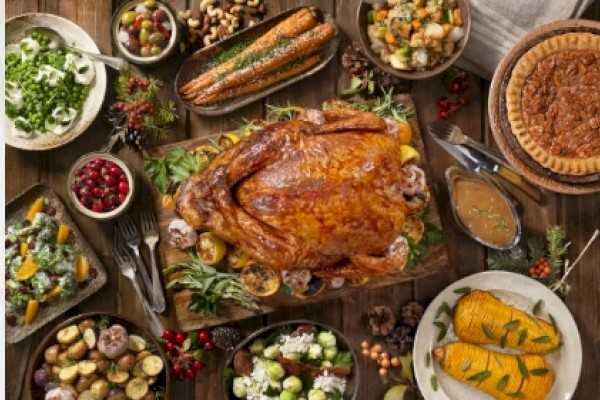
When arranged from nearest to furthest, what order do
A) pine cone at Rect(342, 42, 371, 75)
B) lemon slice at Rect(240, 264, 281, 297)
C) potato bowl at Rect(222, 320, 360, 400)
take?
lemon slice at Rect(240, 264, 281, 297), potato bowl at Rect(222, 320, 360, 400), pine cone at Rect(342, 42, 371, 75)

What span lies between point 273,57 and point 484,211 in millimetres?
1055

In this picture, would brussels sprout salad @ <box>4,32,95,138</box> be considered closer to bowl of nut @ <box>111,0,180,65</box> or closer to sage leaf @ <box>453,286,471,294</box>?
bowl of nut @ <box>111,0,180,65</box>

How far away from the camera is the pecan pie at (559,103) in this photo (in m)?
3.01

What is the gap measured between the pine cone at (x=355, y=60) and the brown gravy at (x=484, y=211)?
59 centimetres

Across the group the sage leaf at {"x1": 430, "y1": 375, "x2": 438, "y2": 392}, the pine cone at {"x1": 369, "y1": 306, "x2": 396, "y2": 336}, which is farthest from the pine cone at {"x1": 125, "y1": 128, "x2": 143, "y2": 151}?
the sage leaf at {"x1": 430, "y1": 375, "x2": 438, "y2": 392}

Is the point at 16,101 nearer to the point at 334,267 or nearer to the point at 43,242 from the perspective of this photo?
the point at 43,242

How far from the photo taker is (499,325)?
129 inches

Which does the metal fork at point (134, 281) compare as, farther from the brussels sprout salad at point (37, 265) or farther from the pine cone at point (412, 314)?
the pine cone at point (412, 314)

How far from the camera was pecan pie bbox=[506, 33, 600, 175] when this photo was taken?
A: 301 cm

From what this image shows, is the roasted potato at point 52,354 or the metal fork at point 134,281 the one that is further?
the metal fork at point 134,281

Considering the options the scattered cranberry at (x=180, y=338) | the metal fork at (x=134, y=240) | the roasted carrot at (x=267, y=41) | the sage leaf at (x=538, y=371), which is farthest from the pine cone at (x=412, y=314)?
the roasted carrot at (x=267, y=41)

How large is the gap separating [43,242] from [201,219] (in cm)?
79

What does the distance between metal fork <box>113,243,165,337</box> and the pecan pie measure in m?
1.60

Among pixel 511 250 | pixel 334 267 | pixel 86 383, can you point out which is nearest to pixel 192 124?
pixel 334 267
